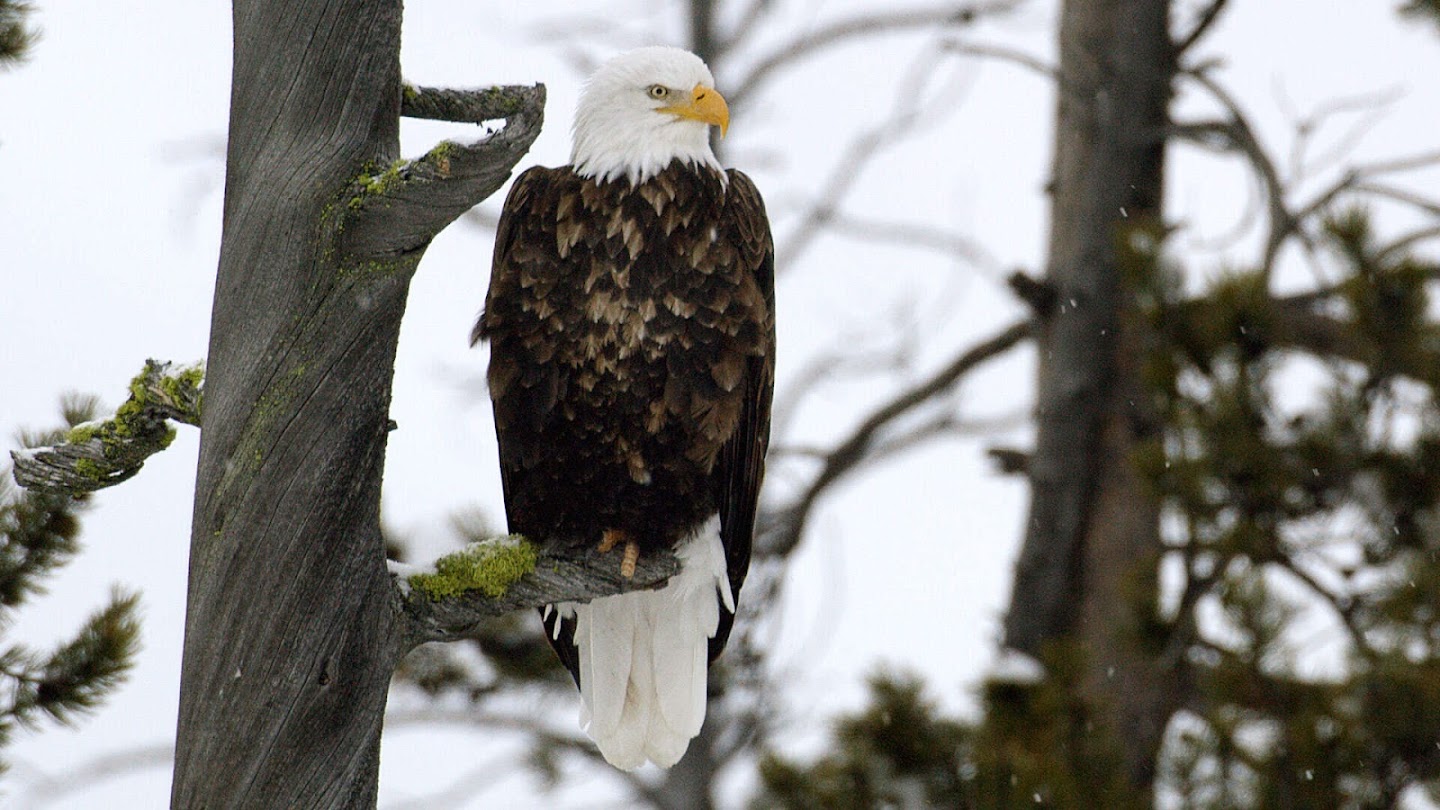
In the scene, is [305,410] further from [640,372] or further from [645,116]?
[645,116]

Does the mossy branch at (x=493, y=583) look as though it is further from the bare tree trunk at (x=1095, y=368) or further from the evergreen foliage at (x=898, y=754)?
the bare tree trunk at (x=1095, y=368)

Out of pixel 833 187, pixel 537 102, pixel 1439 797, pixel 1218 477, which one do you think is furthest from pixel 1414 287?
pixel 833 187

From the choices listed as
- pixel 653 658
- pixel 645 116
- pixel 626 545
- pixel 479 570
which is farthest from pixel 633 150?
pixel 653 658

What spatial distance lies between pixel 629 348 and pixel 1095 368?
3.73 m

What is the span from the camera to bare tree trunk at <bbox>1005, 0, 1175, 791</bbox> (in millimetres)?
6164

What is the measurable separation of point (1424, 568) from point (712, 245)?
213cm

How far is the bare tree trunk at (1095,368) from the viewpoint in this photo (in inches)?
243

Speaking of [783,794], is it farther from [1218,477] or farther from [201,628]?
[201,628]

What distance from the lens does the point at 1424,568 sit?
12.7 feet

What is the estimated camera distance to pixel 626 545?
305 cm

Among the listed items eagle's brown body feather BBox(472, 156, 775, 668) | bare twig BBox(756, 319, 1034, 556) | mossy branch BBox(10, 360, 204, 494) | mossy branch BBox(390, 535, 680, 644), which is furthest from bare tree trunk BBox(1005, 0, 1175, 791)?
mossy branch BBox(10, 360, 204, 494)

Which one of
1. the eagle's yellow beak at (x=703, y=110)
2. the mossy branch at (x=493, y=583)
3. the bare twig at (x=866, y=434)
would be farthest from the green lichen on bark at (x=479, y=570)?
the bare twig at (x=866, y=434)

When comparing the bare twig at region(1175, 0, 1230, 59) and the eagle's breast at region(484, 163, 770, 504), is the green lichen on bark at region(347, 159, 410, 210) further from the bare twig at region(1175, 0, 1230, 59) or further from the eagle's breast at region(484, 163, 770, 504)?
the bare twig at region(1175, 0, 1230, 59)

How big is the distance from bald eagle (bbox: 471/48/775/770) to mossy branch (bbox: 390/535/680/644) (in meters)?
0.11
